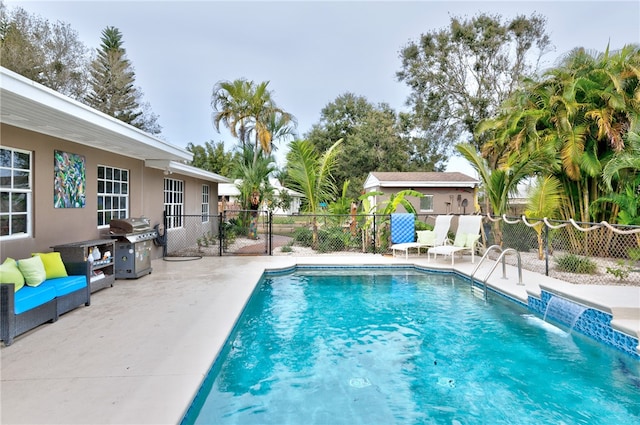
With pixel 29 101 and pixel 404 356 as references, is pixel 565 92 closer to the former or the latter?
pixel 404 356

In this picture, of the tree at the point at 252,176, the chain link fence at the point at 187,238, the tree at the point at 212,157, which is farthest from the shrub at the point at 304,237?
the tree at the point at 212,157

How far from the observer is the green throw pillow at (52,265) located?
5.09 m

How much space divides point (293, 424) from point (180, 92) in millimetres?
25382

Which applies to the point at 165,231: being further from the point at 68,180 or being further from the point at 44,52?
the point at 44,52

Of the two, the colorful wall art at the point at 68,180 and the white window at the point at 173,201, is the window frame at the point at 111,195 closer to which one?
the colorful wall art at the point at 68,180

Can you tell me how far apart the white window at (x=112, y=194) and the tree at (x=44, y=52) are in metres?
17.1

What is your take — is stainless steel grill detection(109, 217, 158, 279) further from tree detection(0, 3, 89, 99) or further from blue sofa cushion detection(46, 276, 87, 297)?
tree detection(0, 3, 89, 99)

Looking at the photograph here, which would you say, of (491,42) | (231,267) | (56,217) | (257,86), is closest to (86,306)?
(56,217)

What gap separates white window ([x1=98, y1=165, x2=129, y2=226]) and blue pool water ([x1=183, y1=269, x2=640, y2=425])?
4.38 m

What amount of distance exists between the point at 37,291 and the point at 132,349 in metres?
1.60

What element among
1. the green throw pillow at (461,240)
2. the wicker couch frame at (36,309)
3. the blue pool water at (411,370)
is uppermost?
the green throw pillow at (461,240)

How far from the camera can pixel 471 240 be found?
988cm

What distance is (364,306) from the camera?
6.50 m

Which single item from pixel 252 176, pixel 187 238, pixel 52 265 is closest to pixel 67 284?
pixel 52 265
